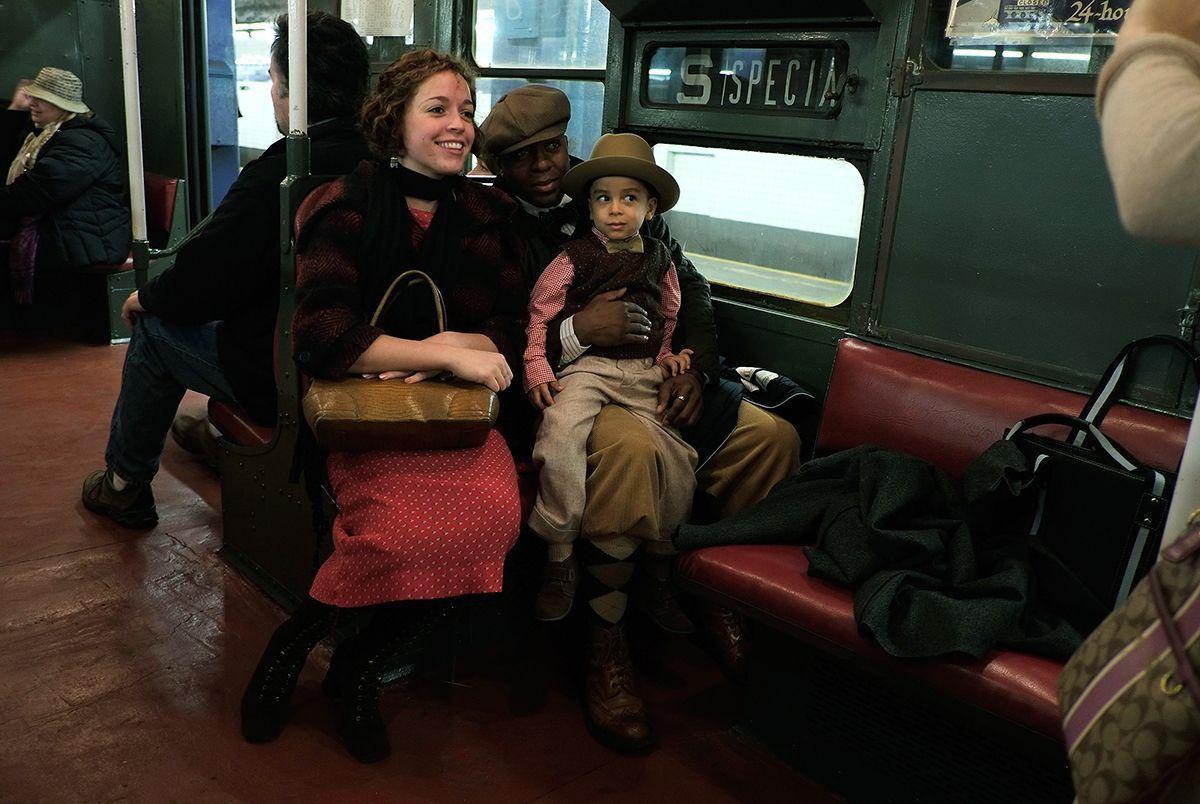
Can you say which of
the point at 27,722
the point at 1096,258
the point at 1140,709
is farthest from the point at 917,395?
the point at 27,722

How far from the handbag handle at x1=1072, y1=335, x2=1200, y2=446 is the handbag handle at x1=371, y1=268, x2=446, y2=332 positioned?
157cm

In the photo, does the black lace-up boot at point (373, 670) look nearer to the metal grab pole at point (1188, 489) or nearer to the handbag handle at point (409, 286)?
the handbag handle at point (409, 286)

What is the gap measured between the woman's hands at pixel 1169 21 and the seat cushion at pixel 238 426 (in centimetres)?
243

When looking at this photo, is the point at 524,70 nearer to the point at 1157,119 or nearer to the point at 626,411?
the point at 626,411

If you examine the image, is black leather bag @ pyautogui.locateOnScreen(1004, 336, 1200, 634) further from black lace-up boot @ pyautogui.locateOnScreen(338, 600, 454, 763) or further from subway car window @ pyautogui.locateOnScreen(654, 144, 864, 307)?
black lace-up boot @ pyautogui.locateOnScreen(338, 600, 454, 763)

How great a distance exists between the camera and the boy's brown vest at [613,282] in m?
2.85

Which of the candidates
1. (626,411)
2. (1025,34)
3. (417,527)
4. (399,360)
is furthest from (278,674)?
(1025,34)

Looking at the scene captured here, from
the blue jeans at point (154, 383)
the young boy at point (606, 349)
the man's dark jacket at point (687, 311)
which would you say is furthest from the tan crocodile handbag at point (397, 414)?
the blue jeans at point (154, 383)

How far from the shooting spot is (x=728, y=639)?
2840mm

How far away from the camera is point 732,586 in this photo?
2273 millimetres

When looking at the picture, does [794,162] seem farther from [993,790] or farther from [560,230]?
[993,790]

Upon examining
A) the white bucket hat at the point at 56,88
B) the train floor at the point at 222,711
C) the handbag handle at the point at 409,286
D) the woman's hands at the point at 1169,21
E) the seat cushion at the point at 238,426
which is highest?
the woman's hands at the point at 1169,21

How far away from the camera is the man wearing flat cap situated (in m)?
2.56

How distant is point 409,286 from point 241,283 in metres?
0.75
